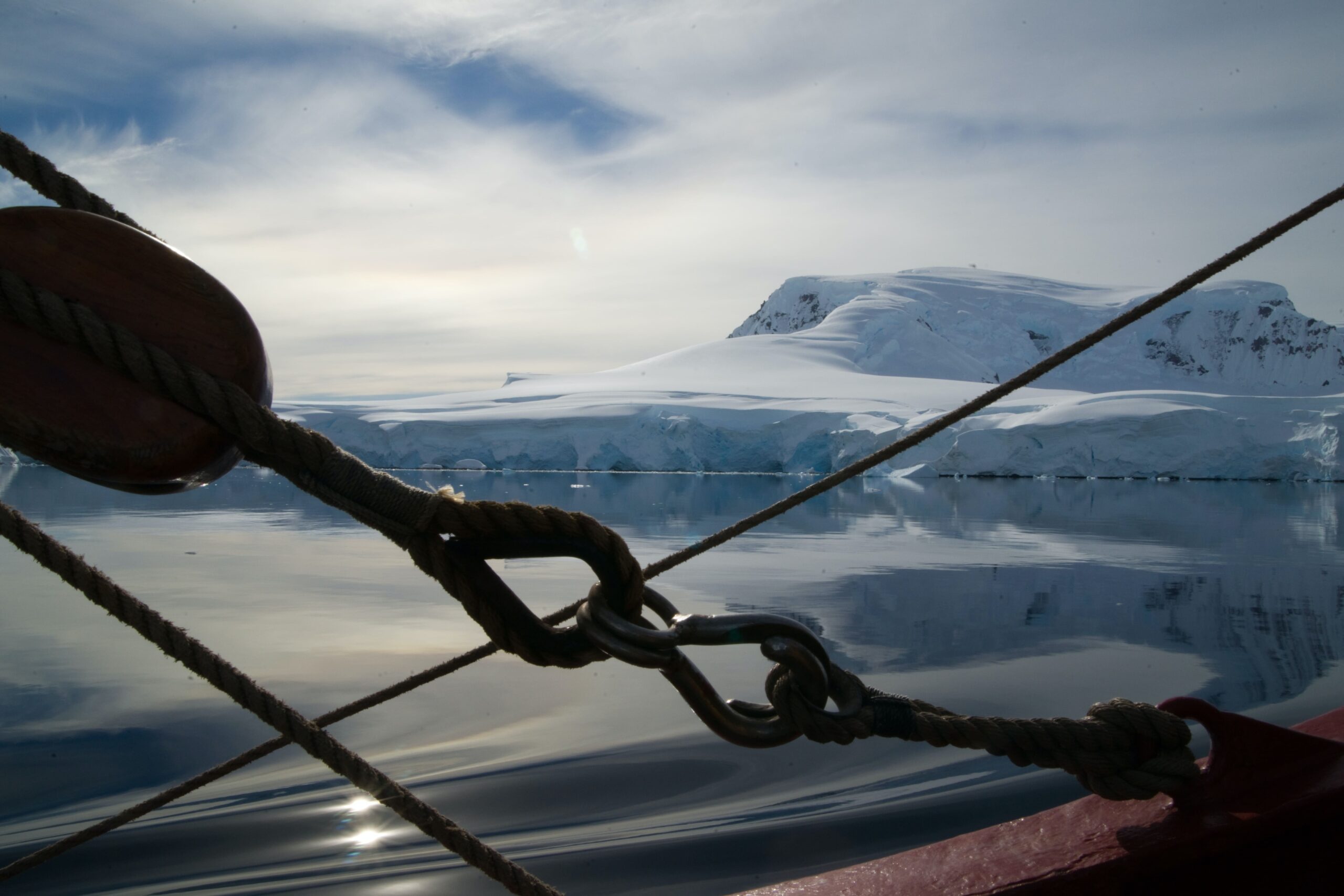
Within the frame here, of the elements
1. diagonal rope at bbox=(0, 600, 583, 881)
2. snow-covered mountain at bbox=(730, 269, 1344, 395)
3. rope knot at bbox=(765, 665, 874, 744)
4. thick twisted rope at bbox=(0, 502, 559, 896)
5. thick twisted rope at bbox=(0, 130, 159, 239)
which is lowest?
diagonal rope at bbox=(0, 600, 583, 881)

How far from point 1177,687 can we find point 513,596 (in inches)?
167

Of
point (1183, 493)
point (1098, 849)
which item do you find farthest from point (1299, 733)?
point (1183, 493)

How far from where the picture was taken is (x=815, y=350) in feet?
162

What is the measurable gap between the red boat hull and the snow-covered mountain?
48.6 m

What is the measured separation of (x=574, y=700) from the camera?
386 cm

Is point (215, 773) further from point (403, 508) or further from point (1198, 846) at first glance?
point (1198, 846)

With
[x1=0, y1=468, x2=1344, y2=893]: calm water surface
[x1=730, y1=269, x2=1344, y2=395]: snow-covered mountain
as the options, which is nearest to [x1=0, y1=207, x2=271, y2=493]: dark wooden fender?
[x1=0, y1=468, x2=1344, y2=893]: calm water surface

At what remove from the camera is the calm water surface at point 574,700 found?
2465 millimetres

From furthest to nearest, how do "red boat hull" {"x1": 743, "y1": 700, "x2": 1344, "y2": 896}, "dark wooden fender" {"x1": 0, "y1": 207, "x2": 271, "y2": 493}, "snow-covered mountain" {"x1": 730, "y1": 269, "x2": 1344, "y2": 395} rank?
"snow-covered mountain" {"x1": 730, "y1": 269, "x2": 1344, "y2": 395} → "red boat hull" {"x1": 743, "y1": 700, "x2": 1344, "y2": 896} → "dark wooden fender" {"x1": 0, "y1": 207, "x2": 271, "y2": 493}

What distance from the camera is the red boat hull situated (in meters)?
1.01

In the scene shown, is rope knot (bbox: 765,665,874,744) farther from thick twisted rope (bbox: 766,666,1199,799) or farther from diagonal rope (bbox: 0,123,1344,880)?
diagonal rope (bbox: 0,123,1344,880)

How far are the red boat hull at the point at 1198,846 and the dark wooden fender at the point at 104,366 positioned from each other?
794 mm

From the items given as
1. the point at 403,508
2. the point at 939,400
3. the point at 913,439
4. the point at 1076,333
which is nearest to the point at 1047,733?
the point at 913,439

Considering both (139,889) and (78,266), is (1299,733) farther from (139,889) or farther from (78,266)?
(139,889)
